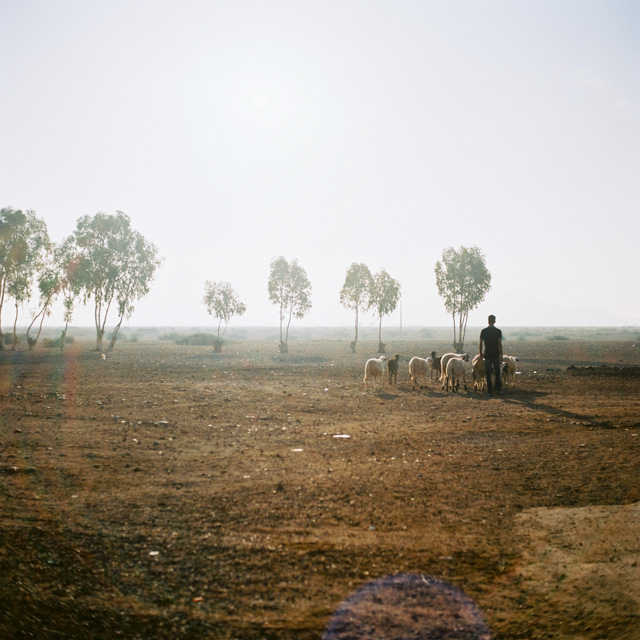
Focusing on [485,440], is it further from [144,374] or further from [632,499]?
[144,374]

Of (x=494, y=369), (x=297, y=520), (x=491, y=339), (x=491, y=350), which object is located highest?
(x=491, y=339)

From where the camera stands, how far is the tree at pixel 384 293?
55969 millimetres

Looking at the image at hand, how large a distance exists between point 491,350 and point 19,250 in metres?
36.6

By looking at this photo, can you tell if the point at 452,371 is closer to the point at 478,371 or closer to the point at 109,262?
the point at 478,371

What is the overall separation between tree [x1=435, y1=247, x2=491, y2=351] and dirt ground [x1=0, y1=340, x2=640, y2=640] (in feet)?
122

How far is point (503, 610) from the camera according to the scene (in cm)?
347

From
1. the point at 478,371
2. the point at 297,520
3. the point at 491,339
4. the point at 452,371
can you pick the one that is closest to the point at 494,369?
the point at 478,371

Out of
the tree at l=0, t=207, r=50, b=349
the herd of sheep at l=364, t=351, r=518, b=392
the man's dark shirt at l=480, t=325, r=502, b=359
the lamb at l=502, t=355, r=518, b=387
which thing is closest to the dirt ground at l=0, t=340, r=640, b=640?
the man's dark shirt at l=480, t=325, r=502, b=359

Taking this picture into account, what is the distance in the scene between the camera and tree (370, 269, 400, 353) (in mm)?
55969

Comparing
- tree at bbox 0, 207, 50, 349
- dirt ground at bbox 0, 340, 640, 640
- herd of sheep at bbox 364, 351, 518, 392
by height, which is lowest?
dirt ground at bbox 0, 340, 640, 640

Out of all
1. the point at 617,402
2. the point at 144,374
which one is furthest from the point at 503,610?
the point at 144,374

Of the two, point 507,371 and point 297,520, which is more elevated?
point 507,371

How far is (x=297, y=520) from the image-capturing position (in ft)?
16.4

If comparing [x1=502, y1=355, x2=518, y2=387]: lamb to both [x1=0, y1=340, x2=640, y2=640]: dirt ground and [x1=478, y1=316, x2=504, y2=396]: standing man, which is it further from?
[x1=0, y1=340, x2=640, y2=640]: dirt ground
